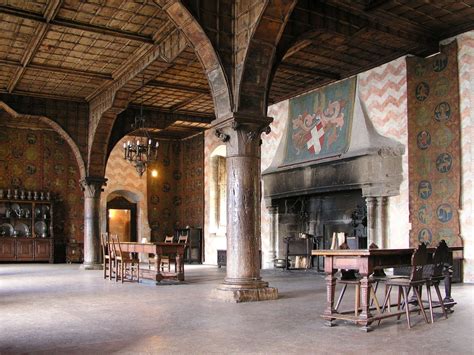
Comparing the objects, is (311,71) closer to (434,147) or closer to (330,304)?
(434,147)

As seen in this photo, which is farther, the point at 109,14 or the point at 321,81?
the point at 321,81

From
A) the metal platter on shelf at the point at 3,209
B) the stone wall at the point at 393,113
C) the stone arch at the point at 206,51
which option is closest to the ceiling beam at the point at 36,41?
the stone arch at the point at 206,51

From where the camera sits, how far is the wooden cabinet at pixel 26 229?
56.0 ft

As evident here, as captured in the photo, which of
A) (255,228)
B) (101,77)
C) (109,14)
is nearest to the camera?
(255,228)

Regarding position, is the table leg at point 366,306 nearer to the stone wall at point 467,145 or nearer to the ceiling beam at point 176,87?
the stone wall at point 467,145

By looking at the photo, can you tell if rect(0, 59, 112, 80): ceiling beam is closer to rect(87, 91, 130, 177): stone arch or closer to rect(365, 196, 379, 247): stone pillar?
rect(87, 91, 130, 177): stone arch

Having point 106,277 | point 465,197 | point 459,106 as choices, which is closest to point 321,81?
point 459,106

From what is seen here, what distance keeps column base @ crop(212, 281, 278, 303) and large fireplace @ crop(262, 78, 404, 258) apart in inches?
165

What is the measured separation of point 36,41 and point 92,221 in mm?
5754

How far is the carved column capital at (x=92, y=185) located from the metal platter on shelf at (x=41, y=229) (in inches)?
155

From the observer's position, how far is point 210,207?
1827 centimetres

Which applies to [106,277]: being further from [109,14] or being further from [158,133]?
[158,133]

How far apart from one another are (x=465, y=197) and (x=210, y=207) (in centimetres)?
985

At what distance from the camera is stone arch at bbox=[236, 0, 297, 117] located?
23.9 ft
